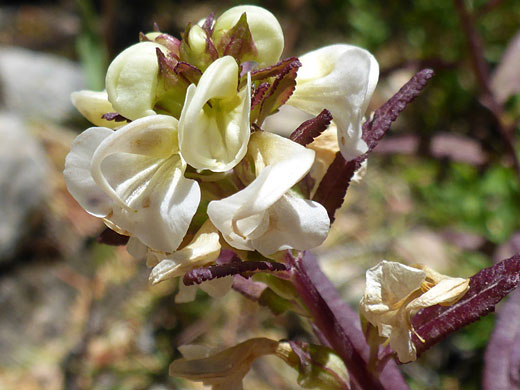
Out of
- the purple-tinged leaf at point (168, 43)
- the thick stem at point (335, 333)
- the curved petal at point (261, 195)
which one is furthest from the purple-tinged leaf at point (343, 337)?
the purple-tinged leaf at point (168, 43)

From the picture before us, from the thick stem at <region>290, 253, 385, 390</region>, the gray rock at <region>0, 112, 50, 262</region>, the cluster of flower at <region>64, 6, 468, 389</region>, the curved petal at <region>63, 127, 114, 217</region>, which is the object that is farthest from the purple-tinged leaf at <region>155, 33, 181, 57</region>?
the gray rock at <region>0, 112, 50, 262</region>

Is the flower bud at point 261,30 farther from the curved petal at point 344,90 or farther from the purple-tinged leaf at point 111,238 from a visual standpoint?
the purple-tinged leaf at point 111,238

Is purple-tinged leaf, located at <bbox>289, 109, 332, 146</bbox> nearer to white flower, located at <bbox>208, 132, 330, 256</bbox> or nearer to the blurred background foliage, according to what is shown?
white flower, located at <bbox>208, 132, 330, 256</bbox>

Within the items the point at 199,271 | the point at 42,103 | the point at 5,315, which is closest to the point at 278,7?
the point at 42,103

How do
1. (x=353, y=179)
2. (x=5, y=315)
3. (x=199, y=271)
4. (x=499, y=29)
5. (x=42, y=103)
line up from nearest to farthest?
(x=199, y=271), (x=353, y=179), (x=5, y=315), (x=499, y=29), (x=42, y=103)

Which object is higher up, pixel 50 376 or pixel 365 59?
pixel 365 59

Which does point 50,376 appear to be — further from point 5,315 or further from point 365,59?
point 365,59

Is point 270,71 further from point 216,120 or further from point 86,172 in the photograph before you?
point 86,172
